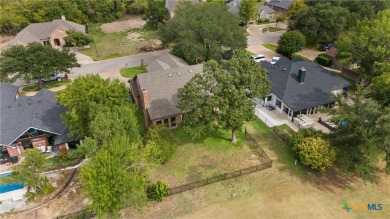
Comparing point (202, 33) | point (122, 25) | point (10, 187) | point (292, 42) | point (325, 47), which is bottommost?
point (10, 187)

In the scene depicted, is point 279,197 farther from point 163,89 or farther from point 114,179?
point 163,89

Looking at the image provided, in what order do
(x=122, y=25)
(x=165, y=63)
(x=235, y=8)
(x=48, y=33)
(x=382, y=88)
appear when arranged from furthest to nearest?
(x=122, y=25) < (x=235, y=8) < (x=48, y=33) < (x=165, y=63) < (x=382, y=88)

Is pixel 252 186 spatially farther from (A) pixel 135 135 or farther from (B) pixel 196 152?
(A) pixel 135 135

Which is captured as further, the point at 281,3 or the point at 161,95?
the point at 281,3

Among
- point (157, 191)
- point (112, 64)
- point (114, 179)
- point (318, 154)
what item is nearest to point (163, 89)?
point (157, 191)

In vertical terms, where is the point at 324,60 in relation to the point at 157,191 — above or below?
above

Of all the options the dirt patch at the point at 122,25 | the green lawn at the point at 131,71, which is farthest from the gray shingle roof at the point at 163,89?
the dirt patch at the point at 122,25

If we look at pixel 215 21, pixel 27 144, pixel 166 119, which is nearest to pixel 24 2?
pixel 215 21

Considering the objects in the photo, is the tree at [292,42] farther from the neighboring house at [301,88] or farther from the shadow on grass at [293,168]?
the shadow on grass at [293,168]
